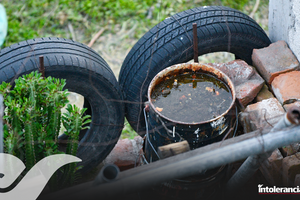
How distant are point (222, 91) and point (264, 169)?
2.37 ft

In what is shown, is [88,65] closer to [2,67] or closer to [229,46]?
[2,67]

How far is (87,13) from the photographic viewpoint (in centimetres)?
519

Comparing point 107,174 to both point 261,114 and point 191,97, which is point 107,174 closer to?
point 191,97

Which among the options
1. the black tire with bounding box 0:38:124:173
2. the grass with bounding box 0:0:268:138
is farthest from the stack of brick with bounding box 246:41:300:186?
the grass with bounding box 0:0:268:138

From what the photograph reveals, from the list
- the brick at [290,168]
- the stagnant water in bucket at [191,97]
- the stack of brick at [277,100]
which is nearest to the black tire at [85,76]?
the stagnant water in bucket at [191,97]

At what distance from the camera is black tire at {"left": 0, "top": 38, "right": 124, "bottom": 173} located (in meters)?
2.48

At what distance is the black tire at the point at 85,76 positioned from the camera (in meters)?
2.48

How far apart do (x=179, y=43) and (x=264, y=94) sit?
882 millimetres

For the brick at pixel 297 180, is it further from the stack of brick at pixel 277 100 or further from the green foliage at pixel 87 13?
the green foliage at pixel 87 13

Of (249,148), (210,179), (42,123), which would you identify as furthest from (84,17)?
(249,148)

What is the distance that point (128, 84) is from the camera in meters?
2.88

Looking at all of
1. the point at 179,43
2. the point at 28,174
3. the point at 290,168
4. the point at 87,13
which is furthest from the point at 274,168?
the point at 87,13

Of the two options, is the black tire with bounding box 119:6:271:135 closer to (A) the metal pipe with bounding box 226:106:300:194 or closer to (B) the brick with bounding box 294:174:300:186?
(A) the metal pipe with bounding box 226:106:300:194

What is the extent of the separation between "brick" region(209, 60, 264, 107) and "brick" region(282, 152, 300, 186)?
60 centimetres
